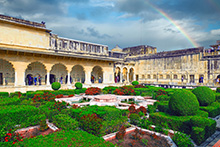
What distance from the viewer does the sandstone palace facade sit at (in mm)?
18547

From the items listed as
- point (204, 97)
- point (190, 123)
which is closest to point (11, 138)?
point (190, 123)

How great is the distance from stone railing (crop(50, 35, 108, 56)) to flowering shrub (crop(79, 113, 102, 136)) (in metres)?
20.4

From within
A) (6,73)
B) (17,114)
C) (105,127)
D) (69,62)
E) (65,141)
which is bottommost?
(105,127)

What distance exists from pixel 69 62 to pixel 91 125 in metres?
18.2

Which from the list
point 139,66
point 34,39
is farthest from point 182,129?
point 139,66

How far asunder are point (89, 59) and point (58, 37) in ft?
20.2

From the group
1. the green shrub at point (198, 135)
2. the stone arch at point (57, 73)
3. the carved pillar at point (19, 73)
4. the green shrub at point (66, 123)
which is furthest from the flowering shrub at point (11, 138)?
the stone arch at point (57, 73)

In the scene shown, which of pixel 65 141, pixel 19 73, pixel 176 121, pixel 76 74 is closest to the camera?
pixel 65 141

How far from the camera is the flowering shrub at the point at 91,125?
211 inches

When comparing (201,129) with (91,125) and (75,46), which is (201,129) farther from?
(75,46)

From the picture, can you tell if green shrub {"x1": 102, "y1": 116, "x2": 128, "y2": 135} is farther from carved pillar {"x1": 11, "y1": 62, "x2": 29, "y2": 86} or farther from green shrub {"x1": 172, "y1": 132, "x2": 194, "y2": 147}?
carved pillar {"x1": 11, "y1": 62, "x2": 29, "y2": 86}

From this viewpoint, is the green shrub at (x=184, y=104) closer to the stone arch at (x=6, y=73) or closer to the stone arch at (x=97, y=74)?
the stone arch at (x=6, y=73)

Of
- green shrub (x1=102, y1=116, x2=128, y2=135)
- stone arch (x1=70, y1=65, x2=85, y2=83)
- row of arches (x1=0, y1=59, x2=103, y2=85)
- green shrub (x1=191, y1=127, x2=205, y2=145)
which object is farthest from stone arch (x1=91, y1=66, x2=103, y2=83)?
green shrub (x1=191, y1=127, x2=205, y2=145)

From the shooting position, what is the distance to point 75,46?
1042 inches
